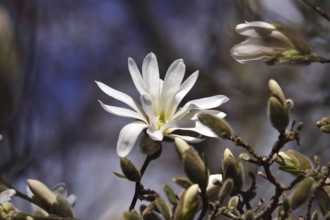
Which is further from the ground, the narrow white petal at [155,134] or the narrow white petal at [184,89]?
the narrow white petal at [184,89]

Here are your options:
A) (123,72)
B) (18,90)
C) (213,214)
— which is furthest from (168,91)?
(123,72)

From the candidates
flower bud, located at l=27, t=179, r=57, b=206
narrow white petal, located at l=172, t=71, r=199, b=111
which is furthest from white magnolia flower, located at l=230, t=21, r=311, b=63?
flower bud, located at l=27, t=179, r=57, b=206

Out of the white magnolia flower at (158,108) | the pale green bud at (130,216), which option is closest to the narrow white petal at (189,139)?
the white magnolia flower at (158,108)

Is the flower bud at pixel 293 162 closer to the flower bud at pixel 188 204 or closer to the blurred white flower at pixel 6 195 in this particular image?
the flower bud at pixel 188 204

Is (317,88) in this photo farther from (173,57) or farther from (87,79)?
(87,79)

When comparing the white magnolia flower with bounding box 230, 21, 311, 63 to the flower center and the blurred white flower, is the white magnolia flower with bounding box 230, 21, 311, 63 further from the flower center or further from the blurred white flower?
the blurred white flower

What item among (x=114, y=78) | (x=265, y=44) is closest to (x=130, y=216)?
(x=265, y=44)

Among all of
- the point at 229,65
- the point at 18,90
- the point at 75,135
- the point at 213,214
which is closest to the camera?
the point at 213,214
